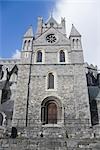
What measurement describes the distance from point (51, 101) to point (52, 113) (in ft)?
4.86

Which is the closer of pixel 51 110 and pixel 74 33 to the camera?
pixel 51 110

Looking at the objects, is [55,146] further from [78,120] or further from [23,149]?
[78,120]

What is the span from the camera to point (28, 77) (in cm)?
2430

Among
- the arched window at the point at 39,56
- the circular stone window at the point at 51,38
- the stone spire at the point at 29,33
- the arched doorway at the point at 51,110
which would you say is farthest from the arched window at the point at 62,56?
the arched doorway at the point at 51,110

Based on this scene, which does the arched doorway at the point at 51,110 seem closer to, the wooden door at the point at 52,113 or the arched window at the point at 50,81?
the wooden door at the point at 52,113

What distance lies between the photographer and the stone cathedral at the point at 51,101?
16.6 metres

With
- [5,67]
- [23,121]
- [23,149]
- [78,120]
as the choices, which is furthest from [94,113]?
[5,67]

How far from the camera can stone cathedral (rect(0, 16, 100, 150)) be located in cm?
1662

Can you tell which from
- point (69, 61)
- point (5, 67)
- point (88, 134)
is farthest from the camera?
point (5, 67)

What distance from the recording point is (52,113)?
2303 centimetres

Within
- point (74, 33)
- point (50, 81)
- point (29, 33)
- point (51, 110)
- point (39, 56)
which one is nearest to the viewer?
point (51, 110)

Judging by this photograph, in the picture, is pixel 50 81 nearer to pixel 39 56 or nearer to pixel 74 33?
pixel 39 56

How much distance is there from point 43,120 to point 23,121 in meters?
2.37

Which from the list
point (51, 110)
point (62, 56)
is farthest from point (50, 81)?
point (62, 56)
